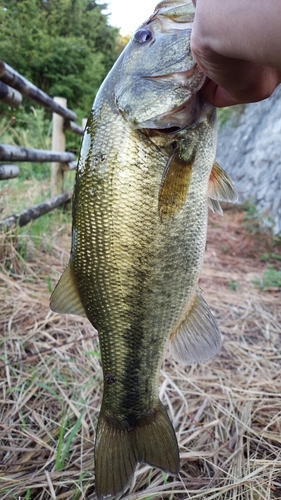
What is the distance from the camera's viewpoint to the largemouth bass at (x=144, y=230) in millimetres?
1050

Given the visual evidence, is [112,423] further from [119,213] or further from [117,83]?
[117,83]

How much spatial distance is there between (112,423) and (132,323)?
1.06ft

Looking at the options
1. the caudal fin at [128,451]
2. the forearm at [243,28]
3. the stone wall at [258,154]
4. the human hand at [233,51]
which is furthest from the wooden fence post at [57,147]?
the forearm at [243,28]

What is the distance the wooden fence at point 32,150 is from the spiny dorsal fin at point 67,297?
1.63 metres

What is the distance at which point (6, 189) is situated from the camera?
3.15 meters

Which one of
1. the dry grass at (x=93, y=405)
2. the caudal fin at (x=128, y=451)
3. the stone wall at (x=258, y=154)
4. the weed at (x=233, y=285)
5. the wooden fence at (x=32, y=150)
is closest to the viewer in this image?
the caudal fin at (x=128, y=451)

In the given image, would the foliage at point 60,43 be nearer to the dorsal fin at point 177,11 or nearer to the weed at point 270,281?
the dorsal fin at point 177,11

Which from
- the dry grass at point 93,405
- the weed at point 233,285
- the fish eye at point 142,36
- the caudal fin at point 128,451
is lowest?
the weed at point 233,285

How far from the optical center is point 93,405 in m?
1.75

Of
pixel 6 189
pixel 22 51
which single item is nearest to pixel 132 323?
pixel 6 189

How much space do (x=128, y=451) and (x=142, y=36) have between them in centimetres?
118

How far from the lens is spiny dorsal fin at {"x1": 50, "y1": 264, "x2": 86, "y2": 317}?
118 centimetres

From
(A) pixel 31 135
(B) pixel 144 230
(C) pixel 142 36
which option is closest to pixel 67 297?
(B) pixel 144 230

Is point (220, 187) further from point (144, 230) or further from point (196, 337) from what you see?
point (196, 337)
